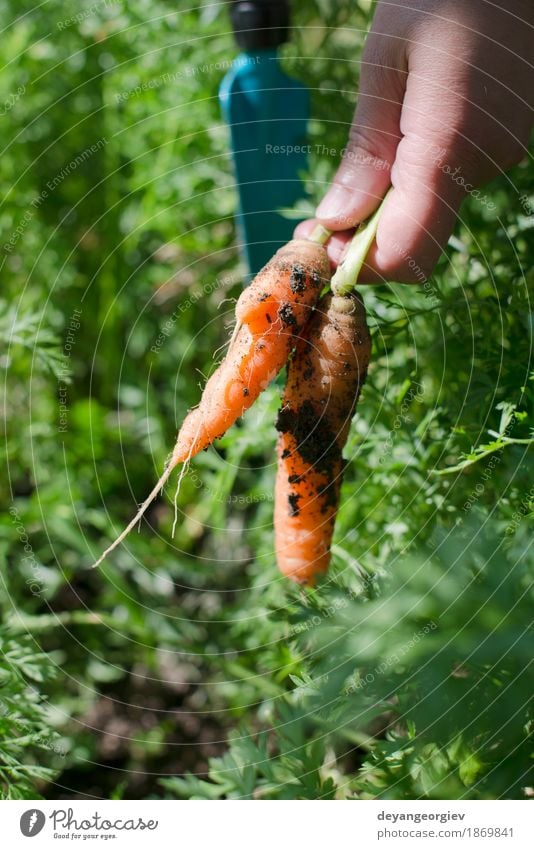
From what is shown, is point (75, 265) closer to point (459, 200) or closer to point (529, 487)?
point (459, 200)

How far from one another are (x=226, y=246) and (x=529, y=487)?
1306 millimetres

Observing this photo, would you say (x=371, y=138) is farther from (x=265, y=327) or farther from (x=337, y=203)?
(x=265, y=327)

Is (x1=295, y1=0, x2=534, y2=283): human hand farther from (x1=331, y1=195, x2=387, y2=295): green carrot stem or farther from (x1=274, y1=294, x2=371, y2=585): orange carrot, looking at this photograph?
(x1=274, y1=294, x2=371, y2=585): orange carrot

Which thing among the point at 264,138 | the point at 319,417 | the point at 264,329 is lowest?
the point at 319,417

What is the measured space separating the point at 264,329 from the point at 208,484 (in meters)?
0.87

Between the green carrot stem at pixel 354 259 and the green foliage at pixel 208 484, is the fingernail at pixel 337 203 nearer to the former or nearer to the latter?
the green carrot stem at pixel 354 259

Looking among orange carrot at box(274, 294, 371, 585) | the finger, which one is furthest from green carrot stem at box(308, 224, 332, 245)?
orange carrot at box(274, 294, 371, 585)

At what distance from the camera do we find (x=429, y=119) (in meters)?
1.23

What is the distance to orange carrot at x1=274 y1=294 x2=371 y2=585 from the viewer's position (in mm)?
1354

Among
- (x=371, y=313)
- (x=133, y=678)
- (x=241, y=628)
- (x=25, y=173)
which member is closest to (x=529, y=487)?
(x=371, y=313)

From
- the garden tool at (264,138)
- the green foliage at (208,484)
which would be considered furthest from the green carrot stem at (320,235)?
the garden tool at (264,138)

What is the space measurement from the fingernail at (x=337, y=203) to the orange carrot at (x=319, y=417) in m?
0.15

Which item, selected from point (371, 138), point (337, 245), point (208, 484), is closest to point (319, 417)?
point (337, 245)

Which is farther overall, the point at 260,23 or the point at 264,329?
the point at 260,23
